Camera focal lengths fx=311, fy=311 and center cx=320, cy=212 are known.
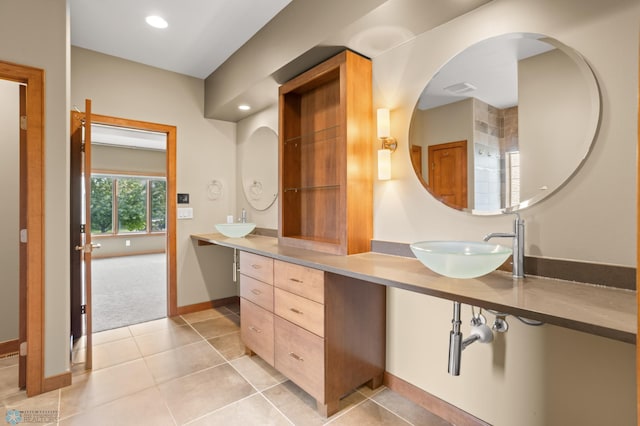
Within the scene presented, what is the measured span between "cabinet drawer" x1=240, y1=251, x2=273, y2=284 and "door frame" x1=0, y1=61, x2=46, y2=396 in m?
1.32

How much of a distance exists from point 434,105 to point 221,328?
283 centimetres

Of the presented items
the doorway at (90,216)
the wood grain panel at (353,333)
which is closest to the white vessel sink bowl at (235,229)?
the doorway at (90,216)

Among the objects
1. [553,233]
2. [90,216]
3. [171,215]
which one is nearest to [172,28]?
[90,216]

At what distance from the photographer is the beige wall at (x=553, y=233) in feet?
4.01

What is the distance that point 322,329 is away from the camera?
1796mm

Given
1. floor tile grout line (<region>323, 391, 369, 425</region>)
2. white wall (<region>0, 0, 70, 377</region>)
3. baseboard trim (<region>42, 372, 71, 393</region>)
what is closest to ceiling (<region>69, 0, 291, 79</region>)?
white wall (<region>0, 0, 70, 377</region>)

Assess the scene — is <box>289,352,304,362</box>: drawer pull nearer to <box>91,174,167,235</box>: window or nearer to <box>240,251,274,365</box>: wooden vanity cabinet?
<box>240,251,274,365</box>: wooden vanity cabinet

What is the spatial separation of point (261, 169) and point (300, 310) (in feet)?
6.50

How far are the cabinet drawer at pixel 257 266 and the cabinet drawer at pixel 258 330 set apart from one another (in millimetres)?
234

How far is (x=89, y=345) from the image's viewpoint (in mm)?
2371

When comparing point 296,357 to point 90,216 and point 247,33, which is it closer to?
point 90,216

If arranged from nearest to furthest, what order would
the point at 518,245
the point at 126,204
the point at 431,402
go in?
the point at 518,245 < the point at 431,402 < the point at 126,204

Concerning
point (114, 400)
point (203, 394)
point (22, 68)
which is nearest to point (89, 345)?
point (114, 400)

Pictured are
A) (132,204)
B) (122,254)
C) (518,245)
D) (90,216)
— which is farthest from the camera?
(132,204)
